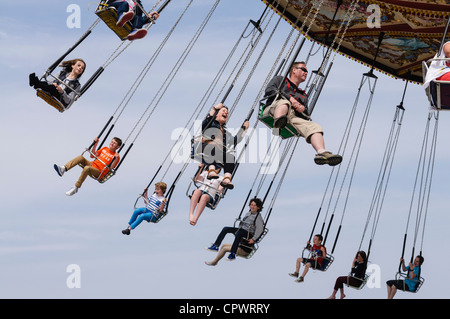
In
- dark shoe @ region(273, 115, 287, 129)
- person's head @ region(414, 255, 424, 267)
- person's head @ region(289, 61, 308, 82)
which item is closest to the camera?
dark shoe @ region(273, 115, 287, 129)

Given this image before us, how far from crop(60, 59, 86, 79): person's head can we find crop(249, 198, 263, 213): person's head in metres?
3.60

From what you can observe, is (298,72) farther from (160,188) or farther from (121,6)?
(160,188)

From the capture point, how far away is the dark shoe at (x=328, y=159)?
12.4m

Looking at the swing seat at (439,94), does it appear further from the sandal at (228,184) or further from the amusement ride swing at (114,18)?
the amusement ride swing at (114,18)

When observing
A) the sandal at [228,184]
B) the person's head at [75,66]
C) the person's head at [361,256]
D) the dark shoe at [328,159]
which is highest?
the person's head at [361,256]

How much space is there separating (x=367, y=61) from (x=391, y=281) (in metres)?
4.63

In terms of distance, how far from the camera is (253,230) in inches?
593

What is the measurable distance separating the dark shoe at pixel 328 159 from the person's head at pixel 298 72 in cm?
170

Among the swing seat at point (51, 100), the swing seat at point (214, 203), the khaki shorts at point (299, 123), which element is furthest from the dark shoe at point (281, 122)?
the swing seat at point (51, 100)

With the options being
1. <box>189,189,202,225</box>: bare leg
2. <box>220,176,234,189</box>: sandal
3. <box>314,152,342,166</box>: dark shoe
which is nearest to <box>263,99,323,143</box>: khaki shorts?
<box>314,152,342,166</box>: dark shoe

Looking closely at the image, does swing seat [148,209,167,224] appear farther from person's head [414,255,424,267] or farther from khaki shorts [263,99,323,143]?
person's head [414,255,424,267]

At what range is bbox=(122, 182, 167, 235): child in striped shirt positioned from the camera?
15156 mm

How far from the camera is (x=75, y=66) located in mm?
14938

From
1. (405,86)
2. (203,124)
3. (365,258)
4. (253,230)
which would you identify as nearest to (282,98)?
(203,124)
